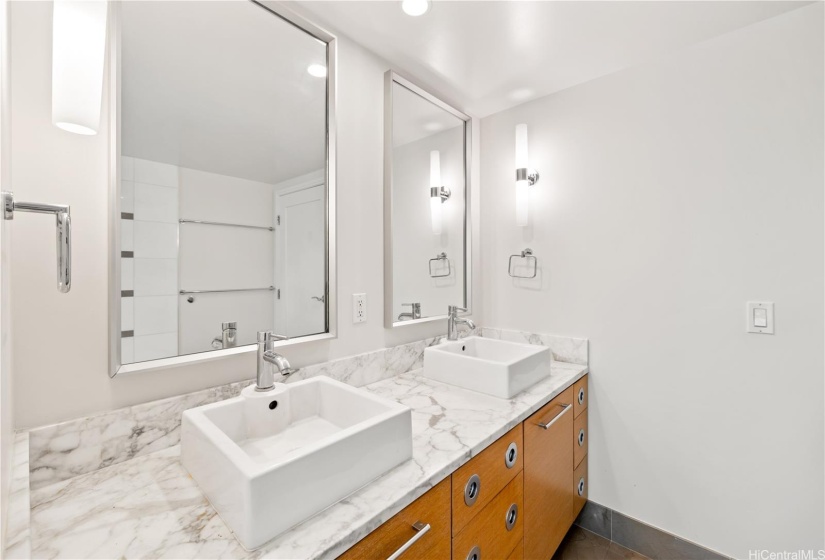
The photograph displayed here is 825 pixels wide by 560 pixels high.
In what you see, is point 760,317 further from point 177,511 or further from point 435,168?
point 177,511

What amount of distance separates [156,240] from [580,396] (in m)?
1.75

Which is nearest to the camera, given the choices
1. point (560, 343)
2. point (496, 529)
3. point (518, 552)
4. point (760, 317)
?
point (496, 529)

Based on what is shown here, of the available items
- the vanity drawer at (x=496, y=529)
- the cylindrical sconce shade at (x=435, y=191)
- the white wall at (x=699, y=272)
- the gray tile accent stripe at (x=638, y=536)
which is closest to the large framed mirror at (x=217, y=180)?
the cylindrical sconce shade at (x=435, y=191)

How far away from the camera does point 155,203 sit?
1.02m

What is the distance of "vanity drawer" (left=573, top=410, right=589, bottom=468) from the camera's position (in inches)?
65.2

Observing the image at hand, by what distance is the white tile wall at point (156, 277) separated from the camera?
988 millimetres

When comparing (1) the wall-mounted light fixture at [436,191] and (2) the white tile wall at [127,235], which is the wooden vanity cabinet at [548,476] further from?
(2) the white tile wall at [127,235]

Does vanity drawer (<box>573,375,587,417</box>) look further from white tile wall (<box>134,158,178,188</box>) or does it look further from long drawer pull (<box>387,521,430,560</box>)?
white tile wall (<box>134,158,178,188</box>)

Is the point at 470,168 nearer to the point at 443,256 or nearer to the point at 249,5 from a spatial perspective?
the point at 443,256

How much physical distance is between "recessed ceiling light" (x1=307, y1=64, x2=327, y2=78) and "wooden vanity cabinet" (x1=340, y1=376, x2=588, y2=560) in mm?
1388

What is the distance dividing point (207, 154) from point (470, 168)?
1386 millimetres

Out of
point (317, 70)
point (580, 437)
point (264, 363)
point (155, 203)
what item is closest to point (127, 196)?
point (155, 203)

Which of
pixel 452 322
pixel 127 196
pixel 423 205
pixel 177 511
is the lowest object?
pixel 177 511

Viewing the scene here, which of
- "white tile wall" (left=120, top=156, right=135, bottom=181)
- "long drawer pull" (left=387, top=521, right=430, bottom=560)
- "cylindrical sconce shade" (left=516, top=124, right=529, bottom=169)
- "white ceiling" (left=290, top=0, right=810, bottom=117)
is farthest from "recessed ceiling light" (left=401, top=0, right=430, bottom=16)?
"long drawer pull" (left=387, top=521, right=430, bottom=560)
